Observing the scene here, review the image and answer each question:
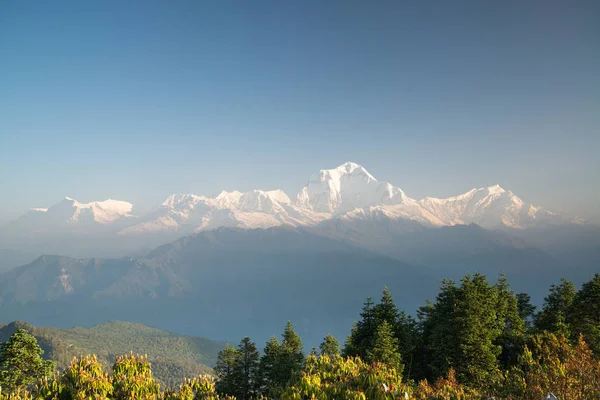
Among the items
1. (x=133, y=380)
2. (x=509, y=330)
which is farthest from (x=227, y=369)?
(x=509, y=330)

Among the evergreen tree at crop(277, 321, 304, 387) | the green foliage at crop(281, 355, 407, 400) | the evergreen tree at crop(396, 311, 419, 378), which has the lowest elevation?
the evergreen tree at crop(277, 321, 304, 387)

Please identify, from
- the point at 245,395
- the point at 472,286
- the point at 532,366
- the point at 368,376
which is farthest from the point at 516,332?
the point at 245,395

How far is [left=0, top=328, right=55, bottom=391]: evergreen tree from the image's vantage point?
42750 mm

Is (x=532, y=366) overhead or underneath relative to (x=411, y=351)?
overhead

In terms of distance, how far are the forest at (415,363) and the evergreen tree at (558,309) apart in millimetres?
179

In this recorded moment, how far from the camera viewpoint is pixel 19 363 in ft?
144

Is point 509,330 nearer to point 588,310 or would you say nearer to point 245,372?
point 588,310

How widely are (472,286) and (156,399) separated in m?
41.9

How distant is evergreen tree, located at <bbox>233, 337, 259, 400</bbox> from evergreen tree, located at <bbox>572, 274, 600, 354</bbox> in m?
53.6

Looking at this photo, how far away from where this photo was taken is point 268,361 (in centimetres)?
6088

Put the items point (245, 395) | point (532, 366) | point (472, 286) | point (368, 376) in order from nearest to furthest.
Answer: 1. point (368, 376)
2. point (532, 366)
3. point (472, 286)
4. point (245, 395)

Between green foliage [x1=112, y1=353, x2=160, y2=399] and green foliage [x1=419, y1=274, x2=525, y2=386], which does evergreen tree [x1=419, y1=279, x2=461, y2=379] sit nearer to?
green foliage [x1=419, y1=274, x2=525, y2=386]

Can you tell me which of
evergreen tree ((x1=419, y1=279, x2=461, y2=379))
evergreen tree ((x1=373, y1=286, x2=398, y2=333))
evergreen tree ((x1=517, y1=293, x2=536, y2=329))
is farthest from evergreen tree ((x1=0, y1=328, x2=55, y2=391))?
evergreen tree ((x1=517, y1=293, x2=536, y2=329))

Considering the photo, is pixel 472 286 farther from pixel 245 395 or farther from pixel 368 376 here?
pixel 245 395
